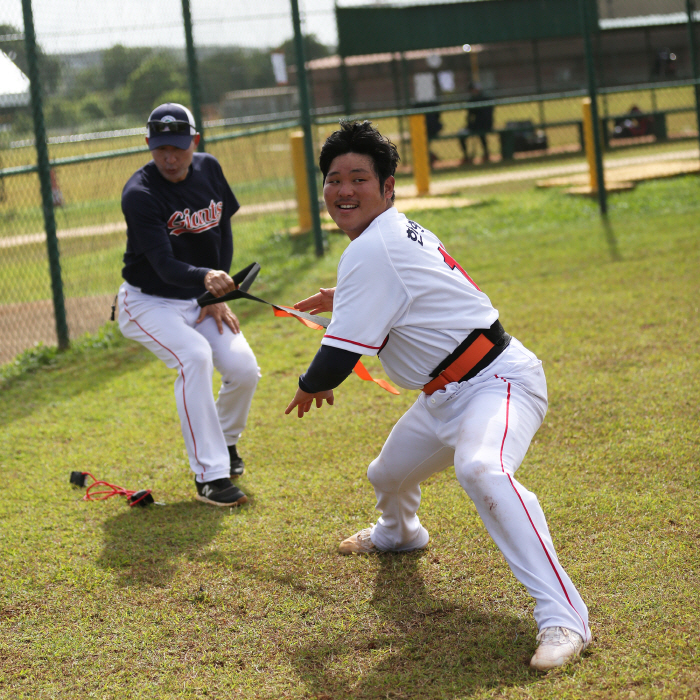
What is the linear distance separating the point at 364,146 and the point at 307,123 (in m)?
7.35

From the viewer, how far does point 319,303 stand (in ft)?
12.2

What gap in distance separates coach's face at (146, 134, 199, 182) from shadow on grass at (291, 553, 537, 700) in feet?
8.35

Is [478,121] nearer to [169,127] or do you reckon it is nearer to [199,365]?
[169,127]

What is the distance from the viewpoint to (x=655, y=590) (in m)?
3.11

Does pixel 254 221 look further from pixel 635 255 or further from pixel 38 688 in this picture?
pixel 38 688

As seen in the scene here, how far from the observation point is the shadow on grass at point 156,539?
12.0 ft

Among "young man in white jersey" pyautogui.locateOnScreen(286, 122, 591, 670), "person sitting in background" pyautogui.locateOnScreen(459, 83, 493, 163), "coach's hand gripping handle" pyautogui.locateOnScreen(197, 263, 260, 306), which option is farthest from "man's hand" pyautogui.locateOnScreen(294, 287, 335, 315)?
"person sitting in background" pyautogui.locateOnScreen(459, 83, 493, 163)

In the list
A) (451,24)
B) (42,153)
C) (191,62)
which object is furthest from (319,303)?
(451,24)

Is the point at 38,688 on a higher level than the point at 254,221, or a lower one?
lower

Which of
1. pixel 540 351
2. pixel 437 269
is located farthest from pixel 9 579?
pixel 540 351

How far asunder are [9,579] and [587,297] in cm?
547

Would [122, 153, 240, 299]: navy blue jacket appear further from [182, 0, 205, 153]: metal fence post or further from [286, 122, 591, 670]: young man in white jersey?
[182, 0, 205, 153]: metal fence post

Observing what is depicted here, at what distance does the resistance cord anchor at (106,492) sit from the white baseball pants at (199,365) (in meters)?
0.29

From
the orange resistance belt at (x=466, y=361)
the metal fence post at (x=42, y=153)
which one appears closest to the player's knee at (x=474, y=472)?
the orange resistance belt at (x=466, y=361)
